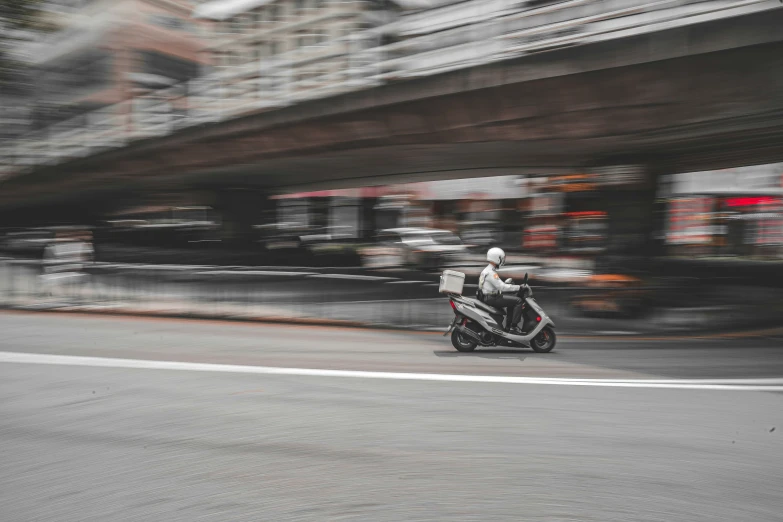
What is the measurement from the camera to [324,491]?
3.98 m

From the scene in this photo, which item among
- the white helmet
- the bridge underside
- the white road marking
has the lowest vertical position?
the white road marking

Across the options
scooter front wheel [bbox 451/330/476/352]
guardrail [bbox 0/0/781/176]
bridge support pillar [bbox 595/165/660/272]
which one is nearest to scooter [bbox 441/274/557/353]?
scooter front wheel [bbox 451/330/476/352]

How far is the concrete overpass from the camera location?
449 inches

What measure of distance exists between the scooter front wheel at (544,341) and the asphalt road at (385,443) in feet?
1.98

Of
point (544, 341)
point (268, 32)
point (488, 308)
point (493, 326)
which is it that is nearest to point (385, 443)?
point (493, 326)

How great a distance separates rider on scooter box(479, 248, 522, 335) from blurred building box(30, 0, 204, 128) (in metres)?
45.4

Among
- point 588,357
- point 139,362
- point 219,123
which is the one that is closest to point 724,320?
point 588,357

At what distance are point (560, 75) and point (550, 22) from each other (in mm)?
1047

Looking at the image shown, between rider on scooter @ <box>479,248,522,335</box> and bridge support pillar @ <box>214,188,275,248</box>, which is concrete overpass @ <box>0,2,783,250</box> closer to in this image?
bridge support pillar @ <box>214,188,275,248</box>

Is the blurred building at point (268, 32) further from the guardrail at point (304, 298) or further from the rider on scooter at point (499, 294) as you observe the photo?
the rider on scooter at point (499, 294)

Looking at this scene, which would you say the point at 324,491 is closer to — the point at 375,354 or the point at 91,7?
the point at 375,354

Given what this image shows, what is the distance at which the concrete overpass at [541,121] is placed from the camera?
11.4 metres

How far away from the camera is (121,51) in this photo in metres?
52.4

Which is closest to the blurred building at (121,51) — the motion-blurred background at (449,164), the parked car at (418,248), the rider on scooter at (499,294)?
the motion-blurred background at (449,164)
